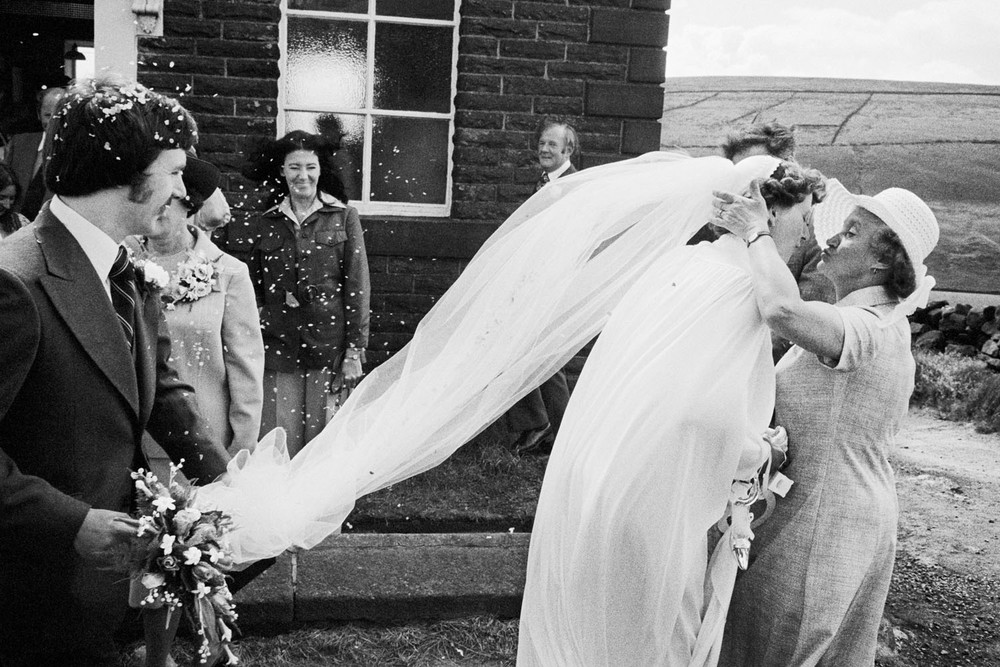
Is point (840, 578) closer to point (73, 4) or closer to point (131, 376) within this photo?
point (131, 376)

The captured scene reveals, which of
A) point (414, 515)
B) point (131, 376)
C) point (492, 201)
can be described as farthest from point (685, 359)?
point (492, 201)

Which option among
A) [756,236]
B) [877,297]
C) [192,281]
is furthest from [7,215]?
[877,297]

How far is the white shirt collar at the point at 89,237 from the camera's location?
2.41 metres

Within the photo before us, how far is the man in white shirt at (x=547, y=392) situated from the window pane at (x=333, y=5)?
66.1 inches

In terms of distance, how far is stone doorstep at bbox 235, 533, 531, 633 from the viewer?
4.48 m

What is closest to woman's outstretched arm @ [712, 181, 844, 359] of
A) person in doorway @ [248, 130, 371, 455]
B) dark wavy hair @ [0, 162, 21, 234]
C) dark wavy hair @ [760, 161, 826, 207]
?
dark wavy hair @ [760, 161, 826, 207]

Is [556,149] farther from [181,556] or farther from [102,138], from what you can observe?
[181,556]

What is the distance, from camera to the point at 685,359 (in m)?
3.00

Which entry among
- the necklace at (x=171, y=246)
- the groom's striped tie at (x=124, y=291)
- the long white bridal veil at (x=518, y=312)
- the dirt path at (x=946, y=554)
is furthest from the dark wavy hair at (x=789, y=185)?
the necklace at (x=171, y=246)

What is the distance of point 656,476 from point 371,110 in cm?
534

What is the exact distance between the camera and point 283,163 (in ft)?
19.2

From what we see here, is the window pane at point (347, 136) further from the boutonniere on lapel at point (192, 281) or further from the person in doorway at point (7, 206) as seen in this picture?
the boutonniere on lapel at point (192, 281)

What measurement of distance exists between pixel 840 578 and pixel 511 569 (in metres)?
2.05

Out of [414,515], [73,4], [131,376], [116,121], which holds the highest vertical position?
[73,4]
